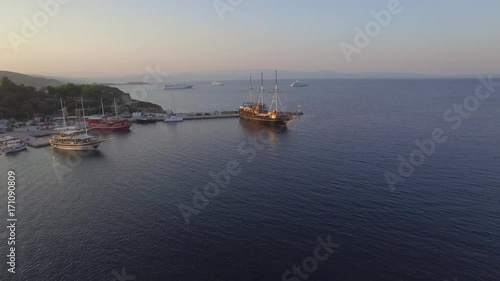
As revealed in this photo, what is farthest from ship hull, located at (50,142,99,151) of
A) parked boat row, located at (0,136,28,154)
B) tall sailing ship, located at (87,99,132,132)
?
tall sailing ship, located at (87,99,132,132)

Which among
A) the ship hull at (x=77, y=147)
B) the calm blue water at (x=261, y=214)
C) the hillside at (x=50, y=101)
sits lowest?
the calm blue water at (x=261, y=214)

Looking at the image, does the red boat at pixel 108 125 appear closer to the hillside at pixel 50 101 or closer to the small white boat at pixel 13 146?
the hillside at pixel 50 101

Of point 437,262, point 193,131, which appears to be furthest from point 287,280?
point 193,131

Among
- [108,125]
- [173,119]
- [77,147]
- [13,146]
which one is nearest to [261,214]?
[77,147]

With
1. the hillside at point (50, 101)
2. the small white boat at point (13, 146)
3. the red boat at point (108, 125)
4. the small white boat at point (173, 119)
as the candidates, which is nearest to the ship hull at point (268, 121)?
the small white boat at point (173, 119)

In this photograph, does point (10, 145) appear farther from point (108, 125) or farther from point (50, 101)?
point (50, 101)

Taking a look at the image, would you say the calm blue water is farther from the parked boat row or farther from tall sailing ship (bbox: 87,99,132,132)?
tall sailing ship (bbox: 87,99,132,132)

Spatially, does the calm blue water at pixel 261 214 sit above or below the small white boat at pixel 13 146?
below
